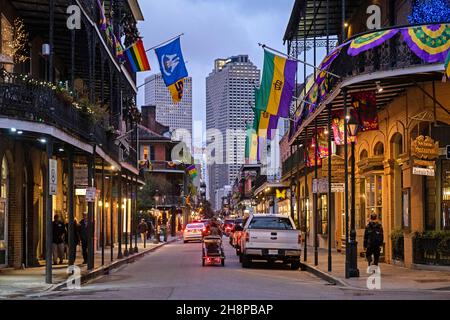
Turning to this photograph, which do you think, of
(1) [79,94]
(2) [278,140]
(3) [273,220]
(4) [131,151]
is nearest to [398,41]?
(3) [273,220]

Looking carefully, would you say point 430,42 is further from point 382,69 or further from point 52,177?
point 52,177

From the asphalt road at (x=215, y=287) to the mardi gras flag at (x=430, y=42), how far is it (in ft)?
21.3

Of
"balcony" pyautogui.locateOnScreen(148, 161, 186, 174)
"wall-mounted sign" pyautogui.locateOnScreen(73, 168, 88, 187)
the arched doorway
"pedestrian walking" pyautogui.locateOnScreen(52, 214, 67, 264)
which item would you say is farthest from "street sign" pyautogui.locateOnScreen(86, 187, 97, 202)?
"balcony" pyautogui.locateOnScreen(148, 161, 186, 174)

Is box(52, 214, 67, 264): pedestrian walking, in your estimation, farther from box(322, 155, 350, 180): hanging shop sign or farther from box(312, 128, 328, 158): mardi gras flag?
box(312, 128, 328, 158): mardi gras flag

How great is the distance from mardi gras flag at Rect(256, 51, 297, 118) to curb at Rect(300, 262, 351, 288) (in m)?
5.36

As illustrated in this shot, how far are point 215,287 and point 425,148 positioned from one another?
7.50m

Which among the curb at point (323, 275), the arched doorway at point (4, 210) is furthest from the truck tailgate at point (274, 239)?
the arched doorway at point (4, 210)

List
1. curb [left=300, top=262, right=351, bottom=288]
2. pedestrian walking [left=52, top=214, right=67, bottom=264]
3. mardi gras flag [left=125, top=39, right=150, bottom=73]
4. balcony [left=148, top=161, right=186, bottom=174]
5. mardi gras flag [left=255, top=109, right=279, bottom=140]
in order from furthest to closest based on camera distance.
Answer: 1. balcony [left=148, top=161, right=186, bottom=174]
2. mardi gras flag [left=125, top=39, right=150, bottom=73]
3. mardi gras flag [left=255, top=109, right=279, bottom=140]
4. pedestrian walking [left=52, top=214, right=67, bottom=264]
5. curb [left=300, top=262, right=351, bottom=288]

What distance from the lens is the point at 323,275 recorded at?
74.8 ft

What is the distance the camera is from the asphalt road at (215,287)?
16438 millimetres

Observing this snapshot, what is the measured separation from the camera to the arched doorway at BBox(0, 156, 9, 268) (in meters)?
24.0

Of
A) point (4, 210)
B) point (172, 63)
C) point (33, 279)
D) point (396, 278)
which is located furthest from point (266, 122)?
point (33, 279)
